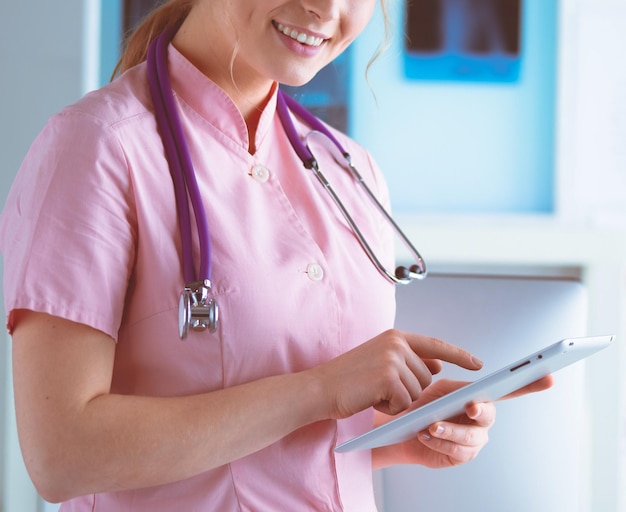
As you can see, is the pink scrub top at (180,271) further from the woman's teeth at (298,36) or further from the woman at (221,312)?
the woman's teeth at (298,36)

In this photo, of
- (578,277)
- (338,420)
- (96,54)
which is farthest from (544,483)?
(96,54)

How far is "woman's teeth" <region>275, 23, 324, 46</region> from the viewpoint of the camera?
0.85 meters

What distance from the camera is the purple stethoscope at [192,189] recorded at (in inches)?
29.8

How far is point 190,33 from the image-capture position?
3.03 feet

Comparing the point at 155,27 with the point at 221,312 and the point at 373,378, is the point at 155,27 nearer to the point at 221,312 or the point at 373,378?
the point at 221,312

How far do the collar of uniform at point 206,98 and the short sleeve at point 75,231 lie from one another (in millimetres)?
138

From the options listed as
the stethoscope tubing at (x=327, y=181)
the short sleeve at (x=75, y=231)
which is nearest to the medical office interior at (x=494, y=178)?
the stethoscope tubing at (x=327, y=181)

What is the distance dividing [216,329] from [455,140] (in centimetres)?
101

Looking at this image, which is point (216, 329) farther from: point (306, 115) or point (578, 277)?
point (578, 277)

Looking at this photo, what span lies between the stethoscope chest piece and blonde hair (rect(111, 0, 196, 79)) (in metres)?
0.36

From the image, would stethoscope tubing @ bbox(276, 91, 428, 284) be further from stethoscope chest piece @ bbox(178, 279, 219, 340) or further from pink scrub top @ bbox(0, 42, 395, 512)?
stethoscope chest piece @ bbox(178, 279, 219, 340)

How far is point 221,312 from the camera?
2.61 feet

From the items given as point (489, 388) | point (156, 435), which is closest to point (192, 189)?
point (156, 435)

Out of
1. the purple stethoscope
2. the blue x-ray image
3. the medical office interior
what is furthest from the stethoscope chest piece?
the blue x-ray image
